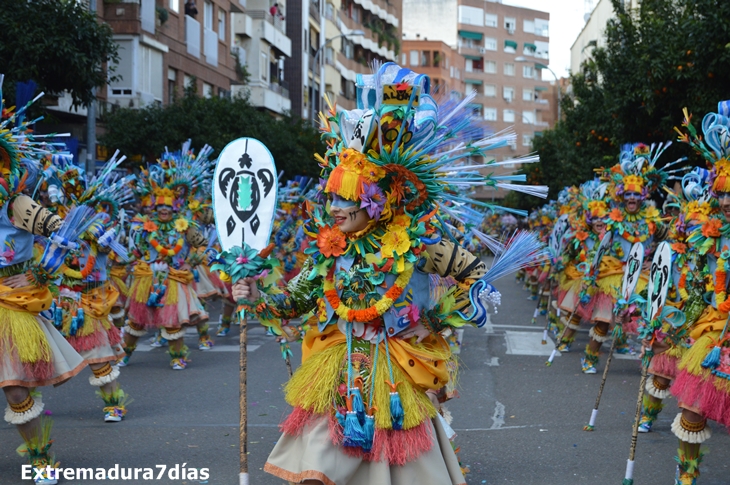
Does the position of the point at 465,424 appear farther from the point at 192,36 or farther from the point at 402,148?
the point at 192,36

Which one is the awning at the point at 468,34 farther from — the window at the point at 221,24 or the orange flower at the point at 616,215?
the orange flower at the point at 616,215

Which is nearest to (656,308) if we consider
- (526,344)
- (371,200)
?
(371,200)

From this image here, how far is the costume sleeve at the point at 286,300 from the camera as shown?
5105 mm

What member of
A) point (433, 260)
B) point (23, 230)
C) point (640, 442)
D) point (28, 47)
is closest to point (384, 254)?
point (433, 260)

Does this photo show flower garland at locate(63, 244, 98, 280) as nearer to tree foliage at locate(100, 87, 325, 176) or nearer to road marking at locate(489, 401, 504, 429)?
road marking at locate(489, 401, 504, 429)

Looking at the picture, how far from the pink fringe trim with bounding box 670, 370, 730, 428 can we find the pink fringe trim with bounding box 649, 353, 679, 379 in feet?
3.86

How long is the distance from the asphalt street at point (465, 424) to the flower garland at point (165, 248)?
4.46 ft

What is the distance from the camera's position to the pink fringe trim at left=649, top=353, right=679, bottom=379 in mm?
7067

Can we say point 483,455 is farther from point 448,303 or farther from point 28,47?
point 28,47

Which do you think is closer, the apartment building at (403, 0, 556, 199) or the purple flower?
the purple flower

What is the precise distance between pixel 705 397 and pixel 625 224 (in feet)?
18.4

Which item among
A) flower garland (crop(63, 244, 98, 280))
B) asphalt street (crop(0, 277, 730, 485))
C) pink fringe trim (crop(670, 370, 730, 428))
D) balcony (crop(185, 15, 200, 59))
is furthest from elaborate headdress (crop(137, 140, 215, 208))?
balcony (crop(185, 15, 200, 59))

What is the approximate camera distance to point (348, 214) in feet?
16.3

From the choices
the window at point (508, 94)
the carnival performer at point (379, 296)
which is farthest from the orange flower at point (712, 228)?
the window at point (508, 94)
